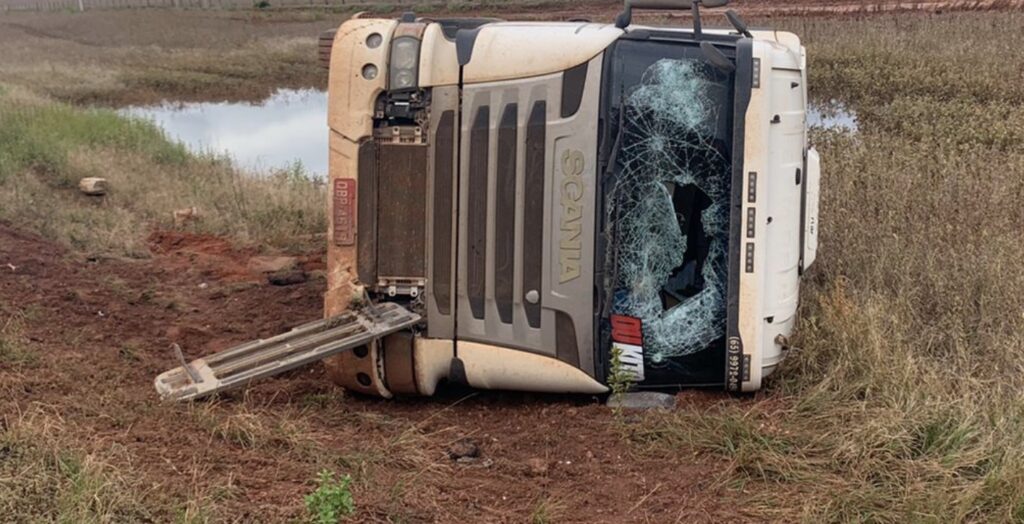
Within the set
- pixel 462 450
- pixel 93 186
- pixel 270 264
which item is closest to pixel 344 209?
pixel 462 450

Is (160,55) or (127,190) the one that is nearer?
(127,190)

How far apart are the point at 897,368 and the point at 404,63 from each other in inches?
88.9

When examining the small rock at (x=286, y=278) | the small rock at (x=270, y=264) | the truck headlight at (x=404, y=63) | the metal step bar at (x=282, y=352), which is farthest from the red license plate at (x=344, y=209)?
the small rock at (x=270, y=264)

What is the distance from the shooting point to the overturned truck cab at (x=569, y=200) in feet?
11.4

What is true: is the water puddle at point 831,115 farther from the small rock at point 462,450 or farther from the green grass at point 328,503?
the green grass at point 328,503

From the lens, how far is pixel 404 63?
145 inches

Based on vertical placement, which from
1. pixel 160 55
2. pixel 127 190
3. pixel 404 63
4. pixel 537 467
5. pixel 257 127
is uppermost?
pixel 160 55

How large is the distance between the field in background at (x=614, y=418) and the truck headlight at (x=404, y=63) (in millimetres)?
1355

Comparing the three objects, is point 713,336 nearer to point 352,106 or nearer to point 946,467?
point 946,467

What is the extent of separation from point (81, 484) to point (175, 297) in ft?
10.3

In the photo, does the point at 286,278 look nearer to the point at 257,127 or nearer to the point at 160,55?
the point at 257,127

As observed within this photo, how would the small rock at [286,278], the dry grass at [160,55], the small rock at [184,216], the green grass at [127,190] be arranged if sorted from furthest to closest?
1. the dry grass at [160,55]
2. the small rock at [184,216]
3. the green grass at [127,190]
4. the small rock at [286,278]

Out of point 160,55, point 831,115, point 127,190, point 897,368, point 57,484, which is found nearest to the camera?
point 57,484

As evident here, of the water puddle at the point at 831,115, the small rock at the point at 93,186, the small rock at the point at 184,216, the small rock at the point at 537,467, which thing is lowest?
the small rock at the point at 537,467
